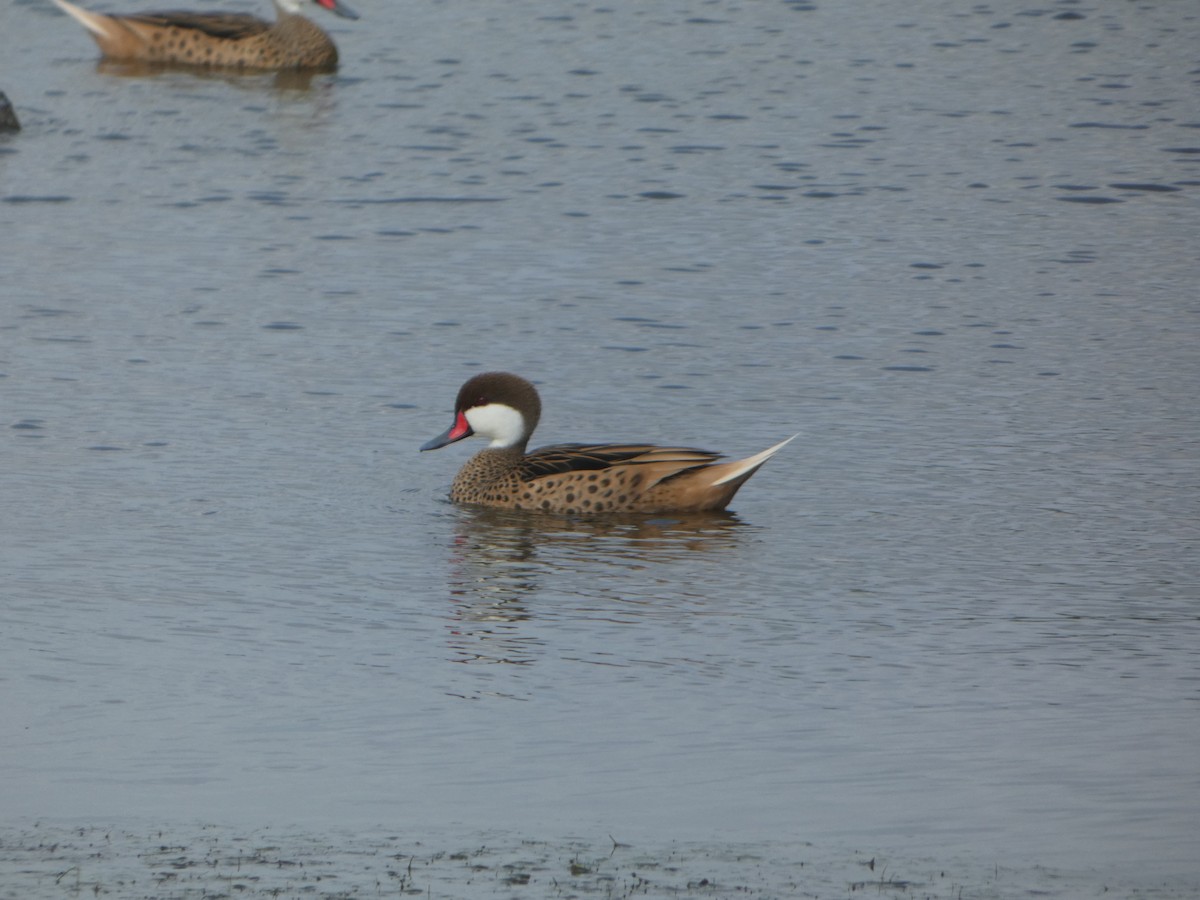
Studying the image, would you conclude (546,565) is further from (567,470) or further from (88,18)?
(88,18)

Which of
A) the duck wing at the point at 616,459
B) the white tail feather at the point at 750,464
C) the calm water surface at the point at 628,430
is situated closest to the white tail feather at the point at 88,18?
the calm water surface at the point at 628,430

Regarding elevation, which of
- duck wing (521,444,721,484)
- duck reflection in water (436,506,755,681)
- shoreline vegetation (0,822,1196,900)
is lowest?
duck reflection in water (436,506,755,681)

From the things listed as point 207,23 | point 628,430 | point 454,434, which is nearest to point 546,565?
point 454,434

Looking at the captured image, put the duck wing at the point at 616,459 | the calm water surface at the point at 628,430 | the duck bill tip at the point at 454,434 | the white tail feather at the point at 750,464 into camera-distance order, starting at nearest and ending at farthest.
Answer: the calm water surface at the point at 628,430, the white tail feather at the point at 750,464, the duck wing at the point at 616,459, the duck bill tip at the point at 454,434

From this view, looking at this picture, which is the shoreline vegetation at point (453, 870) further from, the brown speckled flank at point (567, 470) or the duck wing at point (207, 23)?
the duck wing at point (207, 23)

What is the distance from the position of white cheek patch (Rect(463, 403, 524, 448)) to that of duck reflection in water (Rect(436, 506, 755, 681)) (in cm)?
52

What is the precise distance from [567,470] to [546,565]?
1.09 meters

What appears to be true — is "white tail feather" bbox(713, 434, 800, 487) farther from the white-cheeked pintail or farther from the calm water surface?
the white-cheeked pintail

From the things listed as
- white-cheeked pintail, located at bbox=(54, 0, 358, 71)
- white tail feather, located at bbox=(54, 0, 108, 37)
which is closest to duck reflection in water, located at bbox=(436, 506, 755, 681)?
white-cheeked pintail, located at bbox=(54, 0, 358, 71)

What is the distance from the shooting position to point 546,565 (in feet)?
31.4

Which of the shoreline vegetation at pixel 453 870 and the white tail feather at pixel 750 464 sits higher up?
the shoreline vegetation at pixel 453 870

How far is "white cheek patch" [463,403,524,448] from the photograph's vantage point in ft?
36.1

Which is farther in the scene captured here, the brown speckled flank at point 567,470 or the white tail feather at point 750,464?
the brown speckled flank at point 567,470

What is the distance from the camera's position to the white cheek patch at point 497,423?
1101 centimetres
